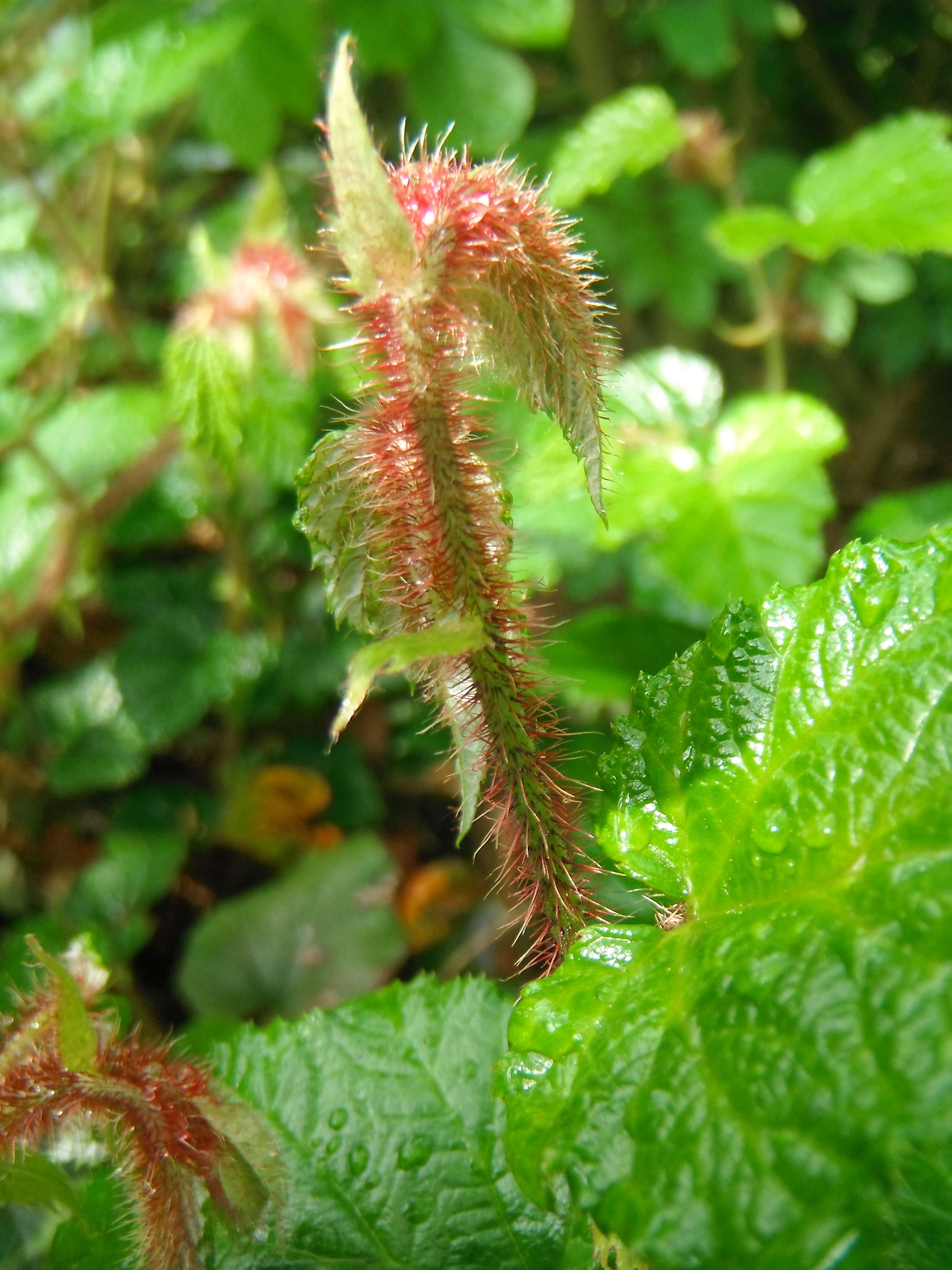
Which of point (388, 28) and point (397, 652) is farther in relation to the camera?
point (388, 28)

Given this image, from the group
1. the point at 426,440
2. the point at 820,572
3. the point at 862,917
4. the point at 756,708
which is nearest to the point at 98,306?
the point at 820,572

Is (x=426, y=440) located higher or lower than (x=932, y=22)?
higher

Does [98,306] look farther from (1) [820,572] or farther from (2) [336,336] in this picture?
(1) [820,572]

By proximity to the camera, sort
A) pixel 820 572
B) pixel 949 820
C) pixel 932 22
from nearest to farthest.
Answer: pixel 949 820, pixel 820 572, pixel 932 22

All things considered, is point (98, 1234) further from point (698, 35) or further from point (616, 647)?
point (698, 35)

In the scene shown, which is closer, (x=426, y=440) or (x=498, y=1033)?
(x=426, y=440)

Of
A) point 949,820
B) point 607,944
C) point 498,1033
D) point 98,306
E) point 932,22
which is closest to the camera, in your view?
point 949,820

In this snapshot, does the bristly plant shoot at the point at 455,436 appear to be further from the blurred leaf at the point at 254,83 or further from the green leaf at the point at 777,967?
the blurred leaf at the point at 254,83

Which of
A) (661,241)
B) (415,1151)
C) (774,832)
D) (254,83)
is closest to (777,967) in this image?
(774,832)
